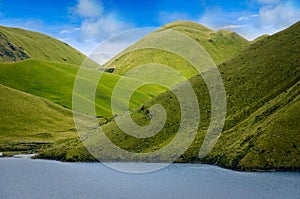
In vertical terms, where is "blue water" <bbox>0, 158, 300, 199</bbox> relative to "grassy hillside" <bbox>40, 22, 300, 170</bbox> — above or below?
below

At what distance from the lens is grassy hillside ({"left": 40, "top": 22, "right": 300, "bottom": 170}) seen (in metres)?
105

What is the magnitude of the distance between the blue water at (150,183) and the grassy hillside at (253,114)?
6987 millimetres

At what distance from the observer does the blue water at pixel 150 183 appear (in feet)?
245

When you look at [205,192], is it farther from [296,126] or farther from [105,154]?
[105,154]

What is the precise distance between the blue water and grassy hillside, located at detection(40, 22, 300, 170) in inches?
275

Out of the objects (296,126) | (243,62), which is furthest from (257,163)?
(243,62)

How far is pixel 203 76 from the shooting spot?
163m

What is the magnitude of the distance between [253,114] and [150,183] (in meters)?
51.8

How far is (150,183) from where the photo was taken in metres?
89.6

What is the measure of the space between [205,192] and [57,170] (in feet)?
181

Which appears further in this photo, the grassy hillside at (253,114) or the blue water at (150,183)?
the grassy hillside at (253,114)

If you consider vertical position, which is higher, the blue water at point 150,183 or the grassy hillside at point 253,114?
the grassy hillside at point 253,114

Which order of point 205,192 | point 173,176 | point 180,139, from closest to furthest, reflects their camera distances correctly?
point 205,192 → point 173,176 → point 180,139

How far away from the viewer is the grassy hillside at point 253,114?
105419 millimetres
